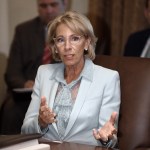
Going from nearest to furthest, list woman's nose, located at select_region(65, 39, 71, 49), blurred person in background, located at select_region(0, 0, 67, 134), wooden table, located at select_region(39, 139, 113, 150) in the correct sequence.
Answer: wooden table, located at select_region(39, 139, 113, 150) → woman's nose, located at select_region(65, 39, 71, 49) → blurred person in background, located at select_region(0, 0, 67, 134)

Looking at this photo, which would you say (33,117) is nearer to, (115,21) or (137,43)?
(137,43)

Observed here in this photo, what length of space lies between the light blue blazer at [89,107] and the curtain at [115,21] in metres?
1.46

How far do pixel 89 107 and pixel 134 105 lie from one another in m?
0.25

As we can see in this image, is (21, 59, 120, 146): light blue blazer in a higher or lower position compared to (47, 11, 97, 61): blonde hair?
lower

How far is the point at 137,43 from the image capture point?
323 cm

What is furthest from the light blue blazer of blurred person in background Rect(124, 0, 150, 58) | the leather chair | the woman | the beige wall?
the beige wall

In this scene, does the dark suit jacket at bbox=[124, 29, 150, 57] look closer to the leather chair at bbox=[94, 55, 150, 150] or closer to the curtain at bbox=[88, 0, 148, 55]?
the curtain at bbox=[88, 0, 148, 55]

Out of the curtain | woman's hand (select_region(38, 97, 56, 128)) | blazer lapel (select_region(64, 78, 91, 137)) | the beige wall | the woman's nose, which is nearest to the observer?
woman's hand (select_region(38, 97, 56, 128))

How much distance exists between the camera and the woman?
1.94m

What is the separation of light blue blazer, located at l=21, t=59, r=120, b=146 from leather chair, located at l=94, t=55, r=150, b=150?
0.11 m

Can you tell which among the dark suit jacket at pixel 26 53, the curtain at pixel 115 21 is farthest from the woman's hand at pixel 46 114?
the curtain at pixel 115 21

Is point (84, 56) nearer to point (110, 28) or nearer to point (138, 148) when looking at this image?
point (138, 148)

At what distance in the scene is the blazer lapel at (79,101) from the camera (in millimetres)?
1932

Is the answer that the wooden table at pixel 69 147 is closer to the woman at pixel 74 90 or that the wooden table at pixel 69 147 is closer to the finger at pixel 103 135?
the finger at pixel 103 135
